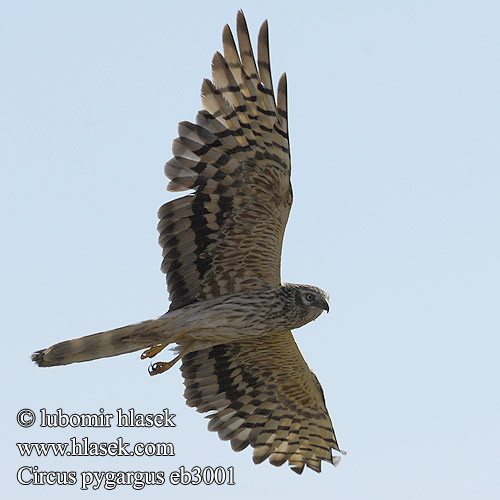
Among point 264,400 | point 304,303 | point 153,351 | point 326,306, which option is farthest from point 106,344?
point 326,306

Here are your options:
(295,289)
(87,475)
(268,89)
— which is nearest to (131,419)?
(87,475)

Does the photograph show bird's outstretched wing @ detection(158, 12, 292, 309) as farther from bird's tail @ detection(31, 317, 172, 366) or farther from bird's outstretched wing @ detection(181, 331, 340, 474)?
bird's outstretched wing @ detection(181, 331, 340, 474)

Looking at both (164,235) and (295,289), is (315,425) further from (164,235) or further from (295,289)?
(164,235)

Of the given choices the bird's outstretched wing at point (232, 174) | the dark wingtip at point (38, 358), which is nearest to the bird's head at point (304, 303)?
the bird's outstretched wing at point (232, 174)

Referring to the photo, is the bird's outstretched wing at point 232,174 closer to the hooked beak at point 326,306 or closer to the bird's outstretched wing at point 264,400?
the hooked beak at point 326,306

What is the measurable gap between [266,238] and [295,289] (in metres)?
0.73

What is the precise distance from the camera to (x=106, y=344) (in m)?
11.9

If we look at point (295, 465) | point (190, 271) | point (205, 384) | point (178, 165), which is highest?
point (178, 165)

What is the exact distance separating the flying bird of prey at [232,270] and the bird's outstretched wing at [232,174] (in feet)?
0.04

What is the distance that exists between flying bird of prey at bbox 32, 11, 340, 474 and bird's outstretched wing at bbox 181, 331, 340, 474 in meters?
0.01

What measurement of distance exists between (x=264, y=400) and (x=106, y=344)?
2496 millimetres

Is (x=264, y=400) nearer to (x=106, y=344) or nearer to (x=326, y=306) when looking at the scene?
(x=326, y=306)

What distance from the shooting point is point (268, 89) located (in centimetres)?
1168

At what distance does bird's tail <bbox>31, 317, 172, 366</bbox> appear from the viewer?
Answer: 1169cm
